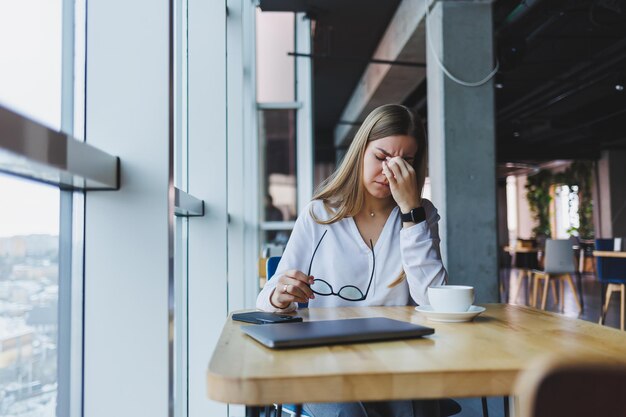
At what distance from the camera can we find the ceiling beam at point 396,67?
5.69m

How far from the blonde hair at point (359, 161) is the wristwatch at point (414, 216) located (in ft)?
0.55

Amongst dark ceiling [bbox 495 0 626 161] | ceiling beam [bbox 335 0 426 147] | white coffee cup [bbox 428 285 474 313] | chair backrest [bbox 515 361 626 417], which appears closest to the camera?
chair backrest [bbox 515 361 626 417]

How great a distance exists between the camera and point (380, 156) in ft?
6.00

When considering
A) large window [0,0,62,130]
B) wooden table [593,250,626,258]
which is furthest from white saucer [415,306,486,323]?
wooden table [593,250,626,258]

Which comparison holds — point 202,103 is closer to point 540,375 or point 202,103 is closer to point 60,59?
point 60,59

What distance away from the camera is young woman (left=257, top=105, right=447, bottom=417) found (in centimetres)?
163

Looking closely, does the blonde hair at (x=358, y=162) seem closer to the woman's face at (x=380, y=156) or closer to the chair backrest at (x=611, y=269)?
the woman's face at (x=380, y=156)

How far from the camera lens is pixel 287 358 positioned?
837 mm

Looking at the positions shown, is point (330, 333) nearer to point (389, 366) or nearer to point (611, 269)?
point (389, 366)

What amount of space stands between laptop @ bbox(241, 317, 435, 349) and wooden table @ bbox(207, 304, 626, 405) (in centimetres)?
1

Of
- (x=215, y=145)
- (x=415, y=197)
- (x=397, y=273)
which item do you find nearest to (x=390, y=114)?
(x=415, y=197)

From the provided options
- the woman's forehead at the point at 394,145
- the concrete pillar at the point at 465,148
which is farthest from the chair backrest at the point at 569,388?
the concrete pillar at the point at 465,148

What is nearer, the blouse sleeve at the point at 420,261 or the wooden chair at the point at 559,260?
the blouse sleeve at the point at 420,261

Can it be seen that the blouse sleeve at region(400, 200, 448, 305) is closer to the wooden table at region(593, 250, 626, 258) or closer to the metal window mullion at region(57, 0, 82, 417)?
the metal window mullion at region(57, 0, 82, 417)
